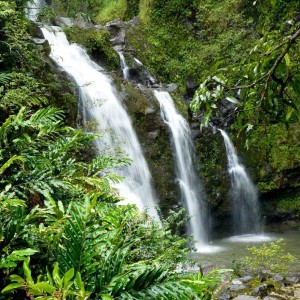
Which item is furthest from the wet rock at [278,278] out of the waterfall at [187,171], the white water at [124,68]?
the white water at [124,68]

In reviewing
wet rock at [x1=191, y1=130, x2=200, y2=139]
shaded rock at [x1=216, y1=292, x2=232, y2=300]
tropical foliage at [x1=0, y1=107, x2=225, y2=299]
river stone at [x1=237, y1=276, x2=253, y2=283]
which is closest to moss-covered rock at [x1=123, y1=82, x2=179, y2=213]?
wet rock at [x1=191, y1=130, x2=200, y2=139]

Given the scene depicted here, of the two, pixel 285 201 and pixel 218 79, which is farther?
pixel 285 201

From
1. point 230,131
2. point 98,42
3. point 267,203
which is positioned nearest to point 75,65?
point 98,42

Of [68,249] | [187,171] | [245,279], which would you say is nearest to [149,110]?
[187,171]

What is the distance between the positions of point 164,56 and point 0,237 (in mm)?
14729

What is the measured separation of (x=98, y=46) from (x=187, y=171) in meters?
5.65

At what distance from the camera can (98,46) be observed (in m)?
12.7

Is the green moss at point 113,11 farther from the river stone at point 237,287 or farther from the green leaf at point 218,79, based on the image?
the green leaf at point 218,79

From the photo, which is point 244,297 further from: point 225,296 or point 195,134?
point 195,134

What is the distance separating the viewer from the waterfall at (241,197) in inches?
472

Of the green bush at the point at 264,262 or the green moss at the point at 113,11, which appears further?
the green moss at the point at 113,11

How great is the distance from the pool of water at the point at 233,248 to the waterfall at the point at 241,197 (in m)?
0.47

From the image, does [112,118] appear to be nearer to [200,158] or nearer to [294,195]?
[200,158]

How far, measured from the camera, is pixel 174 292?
1471 millimetres
